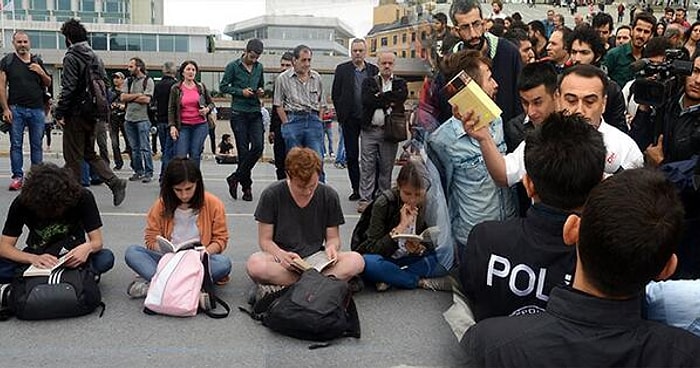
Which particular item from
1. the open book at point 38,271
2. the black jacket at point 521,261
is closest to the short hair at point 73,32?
the open book at point 38,271

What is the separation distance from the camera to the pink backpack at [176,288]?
3.73 metres

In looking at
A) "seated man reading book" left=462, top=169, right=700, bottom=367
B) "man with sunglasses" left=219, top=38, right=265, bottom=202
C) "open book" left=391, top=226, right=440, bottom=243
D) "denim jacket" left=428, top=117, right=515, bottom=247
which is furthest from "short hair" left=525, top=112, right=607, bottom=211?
"man with sunglasses" left=219, top=38, right=265, bottom=202

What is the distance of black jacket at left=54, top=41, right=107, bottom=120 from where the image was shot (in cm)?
630

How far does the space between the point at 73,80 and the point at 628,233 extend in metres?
5.90

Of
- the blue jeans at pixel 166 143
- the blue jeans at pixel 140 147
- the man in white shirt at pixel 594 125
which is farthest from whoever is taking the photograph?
the blue jeans at pixel 140 147

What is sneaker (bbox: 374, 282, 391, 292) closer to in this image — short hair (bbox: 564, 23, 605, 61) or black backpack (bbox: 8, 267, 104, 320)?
black backpack (bbox: 8, 267, 104, 320)

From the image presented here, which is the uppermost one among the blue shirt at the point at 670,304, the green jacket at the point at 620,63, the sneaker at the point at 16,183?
the green jacket at the point at 620,63

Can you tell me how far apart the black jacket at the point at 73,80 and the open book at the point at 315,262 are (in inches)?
137

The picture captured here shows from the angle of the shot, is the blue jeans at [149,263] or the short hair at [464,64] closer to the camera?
the short hair at [464,64]

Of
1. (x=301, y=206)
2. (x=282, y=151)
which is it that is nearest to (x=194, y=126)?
(x=282, y=151)

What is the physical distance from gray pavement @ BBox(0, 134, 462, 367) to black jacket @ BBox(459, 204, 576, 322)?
969 millimetres

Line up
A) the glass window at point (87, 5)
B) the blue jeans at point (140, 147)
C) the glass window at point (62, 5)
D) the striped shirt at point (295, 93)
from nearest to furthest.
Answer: the striped shirt at point (295, 93) → the blue jeans at point (140, 147) → the glass window at point (62, 5) → the glass window at point (87, 5)

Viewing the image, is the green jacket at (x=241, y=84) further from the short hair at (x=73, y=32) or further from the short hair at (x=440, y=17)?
the short hair at (x=440, y=17)

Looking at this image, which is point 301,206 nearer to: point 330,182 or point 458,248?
point 458,248
